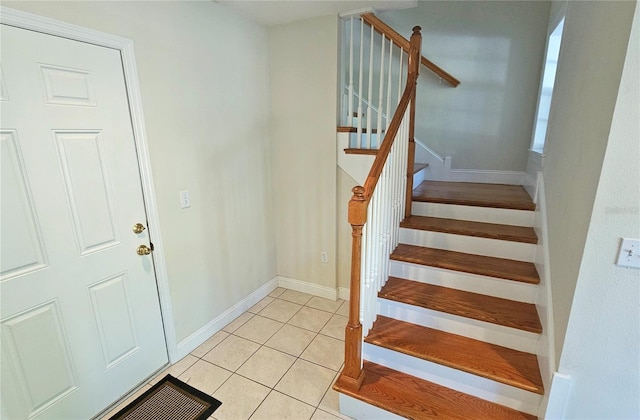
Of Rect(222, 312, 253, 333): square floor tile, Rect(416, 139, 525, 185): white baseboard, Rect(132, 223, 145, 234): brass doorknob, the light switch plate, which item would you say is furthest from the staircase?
Rect(132, 223, 145, 234): brass doorknob

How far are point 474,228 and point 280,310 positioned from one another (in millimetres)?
1785

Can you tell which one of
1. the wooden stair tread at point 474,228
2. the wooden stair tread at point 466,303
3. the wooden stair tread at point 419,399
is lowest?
the wooden stair tread at point 419,399

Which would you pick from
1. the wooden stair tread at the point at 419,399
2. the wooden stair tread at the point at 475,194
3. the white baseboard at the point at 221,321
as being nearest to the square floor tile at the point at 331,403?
the wooden stair tread at the point at 419,399

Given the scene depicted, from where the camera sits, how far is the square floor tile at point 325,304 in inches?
109

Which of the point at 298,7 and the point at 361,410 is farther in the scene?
the point at 298,7

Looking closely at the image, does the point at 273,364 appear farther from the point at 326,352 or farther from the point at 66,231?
the point at 66,231

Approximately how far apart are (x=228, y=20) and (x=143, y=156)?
1241 millimetres

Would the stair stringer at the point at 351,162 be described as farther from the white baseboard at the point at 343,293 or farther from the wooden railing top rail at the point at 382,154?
the white baseboard at the point at 343,293

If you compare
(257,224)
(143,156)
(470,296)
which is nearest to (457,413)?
(470,296)

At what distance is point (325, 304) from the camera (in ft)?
9.31

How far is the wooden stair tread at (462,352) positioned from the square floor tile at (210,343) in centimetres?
122

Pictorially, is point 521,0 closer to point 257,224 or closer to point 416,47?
point 416,47

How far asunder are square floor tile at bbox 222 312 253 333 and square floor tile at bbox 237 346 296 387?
1.26ft

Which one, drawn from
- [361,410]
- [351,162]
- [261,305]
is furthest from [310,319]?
[351,162]
